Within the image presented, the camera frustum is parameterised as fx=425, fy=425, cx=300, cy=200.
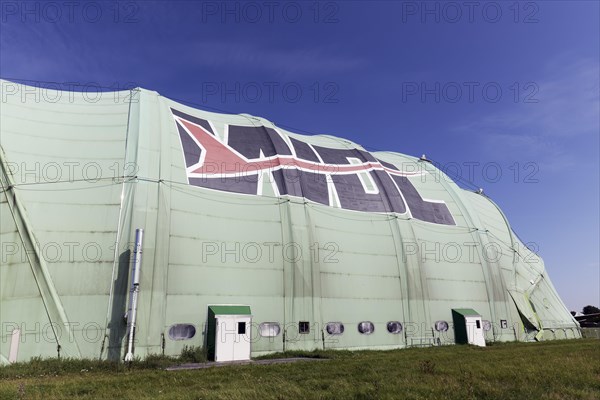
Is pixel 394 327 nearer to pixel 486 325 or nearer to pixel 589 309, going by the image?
pixel 486 325

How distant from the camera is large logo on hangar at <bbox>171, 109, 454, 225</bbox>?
1064 inches

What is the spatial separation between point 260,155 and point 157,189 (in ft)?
27.3

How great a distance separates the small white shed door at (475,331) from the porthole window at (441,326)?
1.57 metres

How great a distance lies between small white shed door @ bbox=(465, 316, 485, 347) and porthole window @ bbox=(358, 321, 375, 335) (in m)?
8.47

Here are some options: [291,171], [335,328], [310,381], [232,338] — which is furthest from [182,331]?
[291,171]

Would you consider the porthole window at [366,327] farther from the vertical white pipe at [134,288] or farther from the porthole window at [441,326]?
the vertical white pipe at [134,288]

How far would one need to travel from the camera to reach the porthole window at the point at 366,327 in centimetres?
2728

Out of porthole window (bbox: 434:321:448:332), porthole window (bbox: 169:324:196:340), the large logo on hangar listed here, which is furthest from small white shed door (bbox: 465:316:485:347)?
porthole window (bbox: 169:324:196:340)

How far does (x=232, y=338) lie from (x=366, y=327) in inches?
371

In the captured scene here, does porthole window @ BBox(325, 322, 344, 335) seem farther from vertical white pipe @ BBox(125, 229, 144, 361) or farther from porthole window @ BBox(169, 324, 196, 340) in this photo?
vertical white pipe @ BBox(125, 229, 144, 361)

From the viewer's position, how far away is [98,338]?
19906mm

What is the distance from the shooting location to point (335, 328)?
26359 millimetres

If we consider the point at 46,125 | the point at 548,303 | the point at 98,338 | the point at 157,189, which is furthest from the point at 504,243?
the point at 46,125

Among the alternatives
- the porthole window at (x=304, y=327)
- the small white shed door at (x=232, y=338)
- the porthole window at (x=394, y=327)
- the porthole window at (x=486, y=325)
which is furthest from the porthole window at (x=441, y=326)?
the small white shed door at (x=232, y=338)
